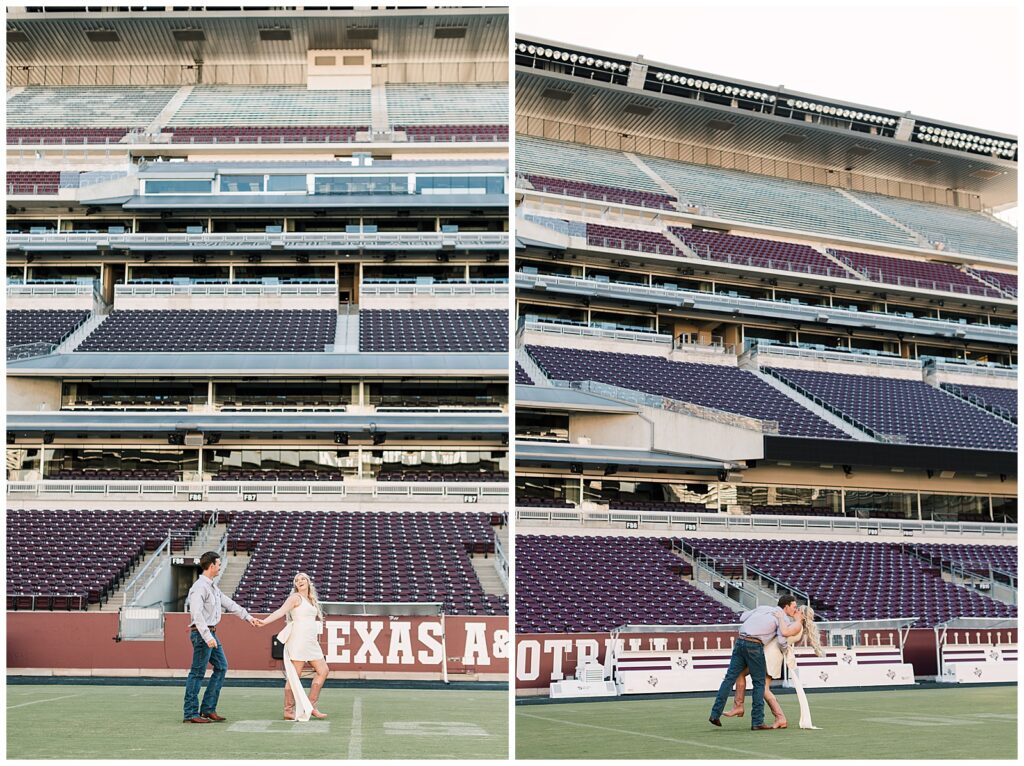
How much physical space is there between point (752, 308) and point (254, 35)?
15234mm

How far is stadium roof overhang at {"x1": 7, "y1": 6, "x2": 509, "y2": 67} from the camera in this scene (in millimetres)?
25797

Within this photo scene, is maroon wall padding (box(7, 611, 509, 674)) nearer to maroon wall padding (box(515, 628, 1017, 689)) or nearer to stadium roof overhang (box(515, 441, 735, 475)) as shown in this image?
maroon wall padding (box(515, 628, 1017, 689))

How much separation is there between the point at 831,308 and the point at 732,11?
15.2 m

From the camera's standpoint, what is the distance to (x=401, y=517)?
492 inches

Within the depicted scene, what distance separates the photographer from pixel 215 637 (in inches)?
157

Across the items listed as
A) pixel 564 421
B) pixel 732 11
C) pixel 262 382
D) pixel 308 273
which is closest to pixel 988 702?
pixel 732 11

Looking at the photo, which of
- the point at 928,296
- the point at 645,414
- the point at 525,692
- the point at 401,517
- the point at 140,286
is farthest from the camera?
the point at 928,296

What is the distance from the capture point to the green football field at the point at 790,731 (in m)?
3.99

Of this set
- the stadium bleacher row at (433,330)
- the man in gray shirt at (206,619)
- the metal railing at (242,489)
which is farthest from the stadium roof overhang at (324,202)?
the man in gray shirt at (206,619)

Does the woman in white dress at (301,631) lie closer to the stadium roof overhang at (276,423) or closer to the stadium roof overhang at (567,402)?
the stadium roof overhang at (567,402)

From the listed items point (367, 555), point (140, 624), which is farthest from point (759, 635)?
point (367, 555)

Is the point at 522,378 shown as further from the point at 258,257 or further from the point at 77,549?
the point at 258,257

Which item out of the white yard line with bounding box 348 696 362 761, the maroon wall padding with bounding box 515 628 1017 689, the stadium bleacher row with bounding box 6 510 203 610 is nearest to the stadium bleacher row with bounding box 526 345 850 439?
the stadium bleacher row with bounding box 6 510 203 610

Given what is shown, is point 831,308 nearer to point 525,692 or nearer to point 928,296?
point 928,296
